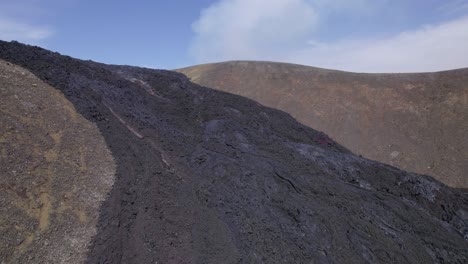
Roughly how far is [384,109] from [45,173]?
25800 millimetres

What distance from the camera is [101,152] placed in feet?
29.1

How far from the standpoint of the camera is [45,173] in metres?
7.59

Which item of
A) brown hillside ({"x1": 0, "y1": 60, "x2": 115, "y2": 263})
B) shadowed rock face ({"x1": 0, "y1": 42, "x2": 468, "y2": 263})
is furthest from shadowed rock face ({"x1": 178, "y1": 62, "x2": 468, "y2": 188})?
brown hillside ({"x1": 0, "y1": 60, "x2": 115, "y2": 263})

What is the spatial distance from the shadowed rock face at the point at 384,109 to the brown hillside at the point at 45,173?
20136 millimetres

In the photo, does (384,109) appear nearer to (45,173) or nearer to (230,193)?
(230,193)

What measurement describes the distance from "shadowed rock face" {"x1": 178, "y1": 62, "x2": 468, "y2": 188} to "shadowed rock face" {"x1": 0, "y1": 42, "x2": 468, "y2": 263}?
38.9ft

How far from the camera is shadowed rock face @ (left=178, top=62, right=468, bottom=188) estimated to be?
24.1 m

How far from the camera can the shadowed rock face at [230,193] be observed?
24.9 ft

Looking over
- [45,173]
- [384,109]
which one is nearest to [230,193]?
[45,173]

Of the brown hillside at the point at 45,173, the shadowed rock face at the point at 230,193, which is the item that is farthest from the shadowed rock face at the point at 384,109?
the brown hillside at the point at 45,173

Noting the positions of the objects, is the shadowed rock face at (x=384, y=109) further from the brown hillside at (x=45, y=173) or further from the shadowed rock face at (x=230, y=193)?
the brown hillside at (x=45, y=173)

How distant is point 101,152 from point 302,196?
16.6ft

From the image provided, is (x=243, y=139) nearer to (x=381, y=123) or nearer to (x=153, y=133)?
(x=153, y=133)

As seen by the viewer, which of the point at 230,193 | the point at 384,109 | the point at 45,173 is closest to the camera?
the point at 45,173
